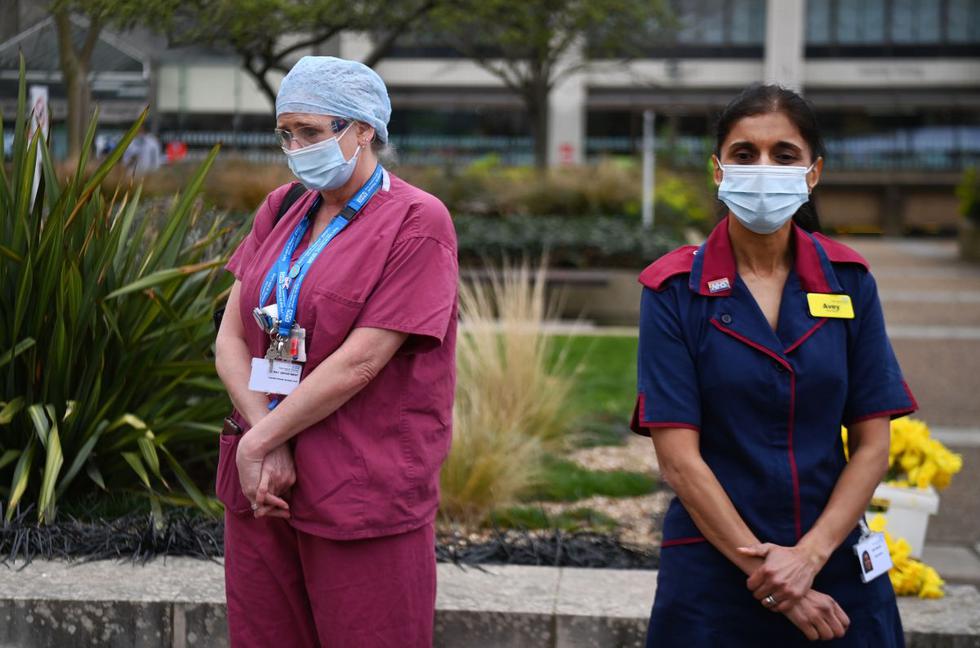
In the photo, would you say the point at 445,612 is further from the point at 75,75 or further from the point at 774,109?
the point at 75,75

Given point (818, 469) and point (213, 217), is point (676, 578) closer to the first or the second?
point (818, 469)

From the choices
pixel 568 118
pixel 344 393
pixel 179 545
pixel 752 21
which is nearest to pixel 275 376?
pixel 344 393

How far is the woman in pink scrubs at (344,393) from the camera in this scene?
295cm

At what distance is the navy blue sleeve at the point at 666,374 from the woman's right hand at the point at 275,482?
790mm

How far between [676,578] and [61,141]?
9248 mm

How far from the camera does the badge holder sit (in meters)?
2.74

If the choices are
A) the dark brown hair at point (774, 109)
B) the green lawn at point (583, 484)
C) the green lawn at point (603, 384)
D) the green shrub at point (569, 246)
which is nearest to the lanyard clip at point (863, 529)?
the dark brown hair at point (774, 109)

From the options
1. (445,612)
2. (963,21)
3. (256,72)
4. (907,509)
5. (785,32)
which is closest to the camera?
(445,612)

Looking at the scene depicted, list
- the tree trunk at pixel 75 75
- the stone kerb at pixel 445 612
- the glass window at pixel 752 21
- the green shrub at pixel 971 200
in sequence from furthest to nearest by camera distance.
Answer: the glass window at pixel 752 21 → the green shrub at pixel 971 200 → the tree trunk at pixel 75 75 → the stone kerb at pixel 445 612

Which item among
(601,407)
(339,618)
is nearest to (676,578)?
(339,618)

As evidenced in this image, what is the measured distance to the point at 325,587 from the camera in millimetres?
3012

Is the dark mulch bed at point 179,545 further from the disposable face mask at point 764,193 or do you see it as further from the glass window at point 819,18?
the glass window at point 819,18

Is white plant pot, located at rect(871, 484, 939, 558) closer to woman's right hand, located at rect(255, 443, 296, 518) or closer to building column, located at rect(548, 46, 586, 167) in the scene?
woman's right hand, located at rect(255, 443, 296, 518)

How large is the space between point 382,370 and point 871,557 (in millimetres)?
1119
